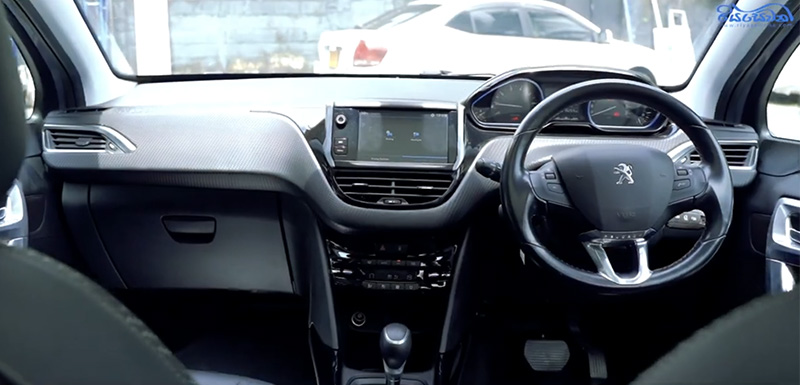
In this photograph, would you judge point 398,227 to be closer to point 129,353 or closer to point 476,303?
point 476,303

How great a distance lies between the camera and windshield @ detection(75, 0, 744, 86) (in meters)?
3.30

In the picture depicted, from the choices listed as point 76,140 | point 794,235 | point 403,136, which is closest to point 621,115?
point 794,235

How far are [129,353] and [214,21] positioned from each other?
4.05m

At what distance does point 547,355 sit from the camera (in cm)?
315

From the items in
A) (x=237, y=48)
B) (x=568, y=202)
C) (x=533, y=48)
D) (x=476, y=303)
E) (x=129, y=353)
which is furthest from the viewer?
(x=237, y=48)

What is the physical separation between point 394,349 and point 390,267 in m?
0.36

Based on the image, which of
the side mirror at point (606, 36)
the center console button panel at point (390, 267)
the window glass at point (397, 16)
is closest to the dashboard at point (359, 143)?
the center console button panel at point (390, 267)

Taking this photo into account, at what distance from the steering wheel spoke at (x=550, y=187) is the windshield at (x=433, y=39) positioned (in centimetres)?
69

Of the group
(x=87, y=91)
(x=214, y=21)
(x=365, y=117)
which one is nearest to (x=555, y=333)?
(x=365, y=117)

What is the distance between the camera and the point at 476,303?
3.05 metres

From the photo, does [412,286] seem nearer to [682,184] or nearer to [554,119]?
[554,119]

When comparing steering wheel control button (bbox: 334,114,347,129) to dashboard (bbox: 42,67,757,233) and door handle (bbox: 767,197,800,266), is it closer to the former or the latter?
dashboard (bbox: 42,67,757,233)

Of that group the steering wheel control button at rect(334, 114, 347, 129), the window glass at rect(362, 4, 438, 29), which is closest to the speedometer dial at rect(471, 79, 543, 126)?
the steering wheel control button at rect(334, 114, 347, 129)

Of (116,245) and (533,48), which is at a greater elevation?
(533,48)
